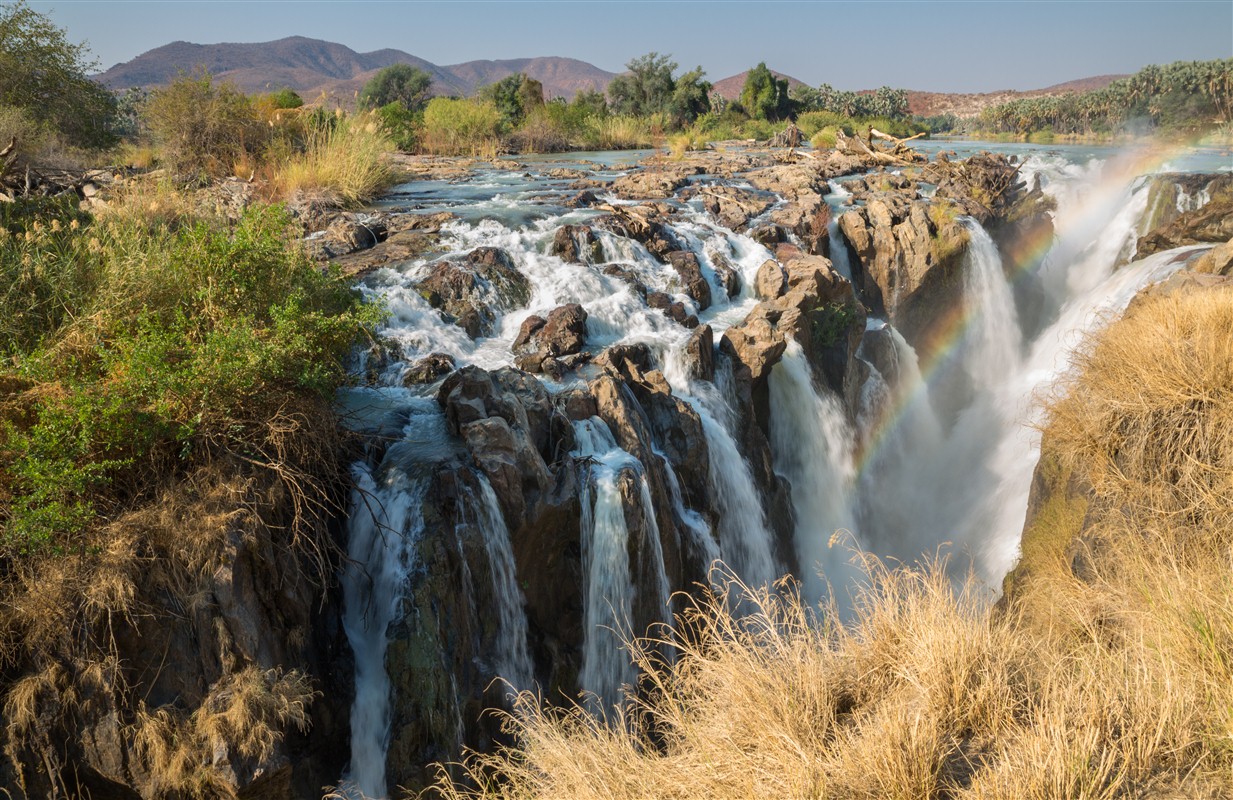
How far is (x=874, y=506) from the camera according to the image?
11.1 meters

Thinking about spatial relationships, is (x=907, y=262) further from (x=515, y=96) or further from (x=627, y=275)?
(x=515, y=96)

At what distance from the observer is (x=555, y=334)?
873 centimetres

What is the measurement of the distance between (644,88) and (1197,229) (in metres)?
29.4

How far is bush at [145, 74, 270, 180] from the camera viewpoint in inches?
517

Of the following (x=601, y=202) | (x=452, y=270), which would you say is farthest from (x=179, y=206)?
(x=601, y=202)

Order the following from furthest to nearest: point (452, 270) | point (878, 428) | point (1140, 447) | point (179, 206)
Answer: point (878, 428)
point (452, 270)
point (179, 206)
point (1140, 447)

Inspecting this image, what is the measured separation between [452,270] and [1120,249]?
14802mm

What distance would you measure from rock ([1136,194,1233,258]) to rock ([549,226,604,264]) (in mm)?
11086

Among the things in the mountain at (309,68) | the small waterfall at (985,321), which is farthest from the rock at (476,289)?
the mountain at (309,68)

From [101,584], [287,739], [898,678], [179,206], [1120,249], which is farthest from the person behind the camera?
[1120,249]

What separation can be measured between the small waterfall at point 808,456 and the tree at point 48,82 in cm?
1373

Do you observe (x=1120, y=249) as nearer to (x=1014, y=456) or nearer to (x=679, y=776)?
(x=1014, y=456)

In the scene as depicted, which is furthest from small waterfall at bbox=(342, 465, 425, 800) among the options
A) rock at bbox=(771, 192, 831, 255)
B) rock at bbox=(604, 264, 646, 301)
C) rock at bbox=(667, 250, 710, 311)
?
rock at bbox=(771, 192, 831, 255)

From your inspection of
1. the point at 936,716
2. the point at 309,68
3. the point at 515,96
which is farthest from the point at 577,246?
the point at 309,68
